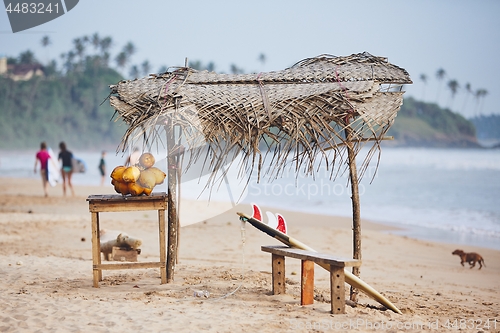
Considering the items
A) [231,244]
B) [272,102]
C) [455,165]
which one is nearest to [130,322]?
[272,102]

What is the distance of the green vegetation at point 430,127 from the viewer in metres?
68.1

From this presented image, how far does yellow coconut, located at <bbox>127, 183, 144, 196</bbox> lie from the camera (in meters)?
5.53

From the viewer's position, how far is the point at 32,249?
333 inches

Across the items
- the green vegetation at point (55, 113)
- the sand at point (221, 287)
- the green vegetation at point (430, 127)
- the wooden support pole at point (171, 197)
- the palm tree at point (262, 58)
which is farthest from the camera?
the palm tree at point (262, 58)

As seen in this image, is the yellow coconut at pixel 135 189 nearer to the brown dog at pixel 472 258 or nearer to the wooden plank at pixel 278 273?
the wooden plank at pixel 278 273

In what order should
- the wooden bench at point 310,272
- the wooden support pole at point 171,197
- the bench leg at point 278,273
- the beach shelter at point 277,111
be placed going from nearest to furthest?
1. the wooden bench at point 310,272
2. the beach shelter at point 277,111
3. the bench leg at point 278,273
4. the wooden support pole at point 171,197

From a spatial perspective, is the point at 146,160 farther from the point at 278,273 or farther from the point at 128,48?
the point at 128,48

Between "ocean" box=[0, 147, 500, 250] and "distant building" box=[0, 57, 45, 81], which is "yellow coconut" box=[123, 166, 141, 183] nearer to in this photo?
"ocean" box=[0, 147, 500, 250]

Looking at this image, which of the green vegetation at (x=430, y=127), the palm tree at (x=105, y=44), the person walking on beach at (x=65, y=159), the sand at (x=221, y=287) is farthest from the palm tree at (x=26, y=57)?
the sand at (x=221, y=287)

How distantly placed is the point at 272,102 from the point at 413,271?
4.18 m

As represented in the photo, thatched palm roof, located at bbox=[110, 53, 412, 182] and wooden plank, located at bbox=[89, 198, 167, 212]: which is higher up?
thatched palm roof, located at bbox=[110, 53, 412, 182]

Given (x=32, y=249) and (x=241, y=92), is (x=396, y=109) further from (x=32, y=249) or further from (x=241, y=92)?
(x=32, y=249)

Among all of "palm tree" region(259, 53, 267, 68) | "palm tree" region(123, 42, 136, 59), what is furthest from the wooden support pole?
"palm tree" region(259, 53, 267, 68)

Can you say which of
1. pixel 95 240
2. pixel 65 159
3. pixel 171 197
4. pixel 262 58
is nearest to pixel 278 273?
pixel 171 197
